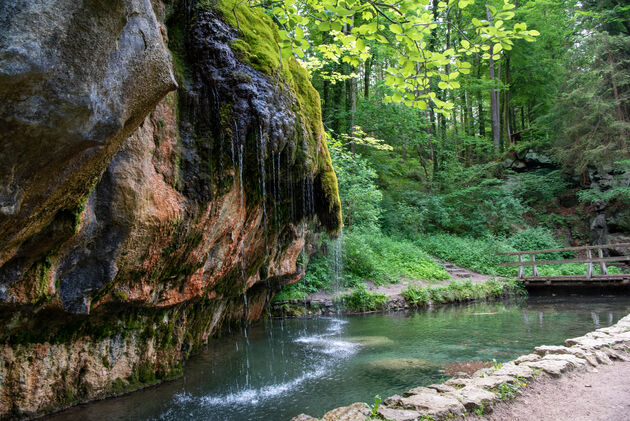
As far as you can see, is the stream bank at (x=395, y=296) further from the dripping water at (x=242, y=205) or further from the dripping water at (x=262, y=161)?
the dripping water at (x=262, y=161)

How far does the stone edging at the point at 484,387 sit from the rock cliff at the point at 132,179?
2.81m

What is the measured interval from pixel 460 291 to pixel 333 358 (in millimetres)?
9137

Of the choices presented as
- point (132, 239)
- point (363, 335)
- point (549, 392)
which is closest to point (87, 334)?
point (132, 239)

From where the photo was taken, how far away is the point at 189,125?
5137 mm

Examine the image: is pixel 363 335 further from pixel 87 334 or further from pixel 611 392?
pixel 87 334

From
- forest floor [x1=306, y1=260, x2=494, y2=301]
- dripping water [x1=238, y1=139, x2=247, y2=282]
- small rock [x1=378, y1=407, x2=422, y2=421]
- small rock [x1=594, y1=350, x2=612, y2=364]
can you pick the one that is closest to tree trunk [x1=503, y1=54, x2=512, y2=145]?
forest floor [x1=306, y1=260, x2=494, y2=301]

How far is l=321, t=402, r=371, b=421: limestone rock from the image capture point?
3721 millimetres

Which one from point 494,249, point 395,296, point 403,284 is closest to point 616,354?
point 395,296

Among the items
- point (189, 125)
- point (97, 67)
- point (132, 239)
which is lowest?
point (132, 239)

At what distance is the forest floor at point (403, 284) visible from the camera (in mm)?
13607

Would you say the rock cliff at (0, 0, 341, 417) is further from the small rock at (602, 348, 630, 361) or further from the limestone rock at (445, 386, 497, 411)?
the small rock at (602, 348, 630, 361)

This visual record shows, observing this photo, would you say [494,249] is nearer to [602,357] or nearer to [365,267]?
[365,267]

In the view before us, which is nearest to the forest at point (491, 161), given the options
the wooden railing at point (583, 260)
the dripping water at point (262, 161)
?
the wooden railing at point (583, 260)

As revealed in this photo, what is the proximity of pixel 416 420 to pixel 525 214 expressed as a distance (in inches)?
892
